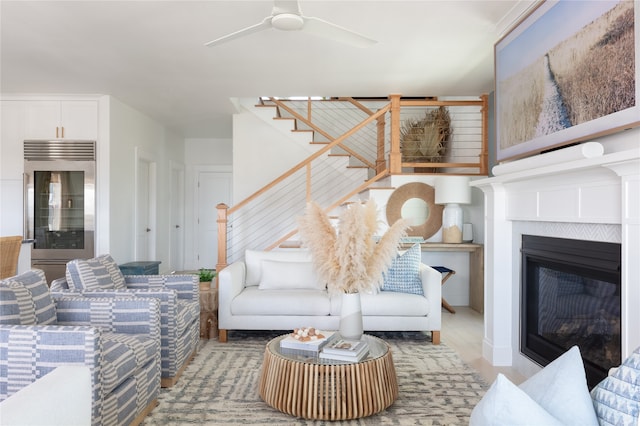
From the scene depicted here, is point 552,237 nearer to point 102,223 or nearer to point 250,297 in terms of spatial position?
point 250,297

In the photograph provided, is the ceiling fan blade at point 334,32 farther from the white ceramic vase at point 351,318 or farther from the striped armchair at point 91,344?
the striped armchair at point 91,344

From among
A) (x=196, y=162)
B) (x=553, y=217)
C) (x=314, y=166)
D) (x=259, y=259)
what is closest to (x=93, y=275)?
(x=259, y=259)

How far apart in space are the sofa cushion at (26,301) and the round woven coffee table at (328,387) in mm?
1184

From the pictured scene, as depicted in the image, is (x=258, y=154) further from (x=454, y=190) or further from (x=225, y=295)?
(x=225, y=295)

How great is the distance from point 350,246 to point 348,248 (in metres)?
0.02

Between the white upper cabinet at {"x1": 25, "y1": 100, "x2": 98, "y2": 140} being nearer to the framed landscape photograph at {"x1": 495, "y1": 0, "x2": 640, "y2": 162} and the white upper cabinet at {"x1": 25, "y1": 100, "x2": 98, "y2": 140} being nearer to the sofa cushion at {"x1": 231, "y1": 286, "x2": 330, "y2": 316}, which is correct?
the sofa cushion at {"x1": 231, "y1": 286, "x2": 330, "y2": 316}

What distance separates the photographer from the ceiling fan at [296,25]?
2672mm

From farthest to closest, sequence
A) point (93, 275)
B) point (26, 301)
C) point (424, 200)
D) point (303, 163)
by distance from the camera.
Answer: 1. point (424, 200)
2. point (303, 163)
3. point (93, 275)
4. point (26, 301)

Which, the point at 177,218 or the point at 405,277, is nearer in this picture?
the point at 405,277

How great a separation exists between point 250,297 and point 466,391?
186cm

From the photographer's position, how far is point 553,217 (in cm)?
268

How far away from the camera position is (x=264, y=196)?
683 centimetres

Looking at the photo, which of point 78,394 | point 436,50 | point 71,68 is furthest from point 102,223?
point 78,394

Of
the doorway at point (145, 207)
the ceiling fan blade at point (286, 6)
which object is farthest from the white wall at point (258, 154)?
the ceiling fan blade at point (286, 6)
